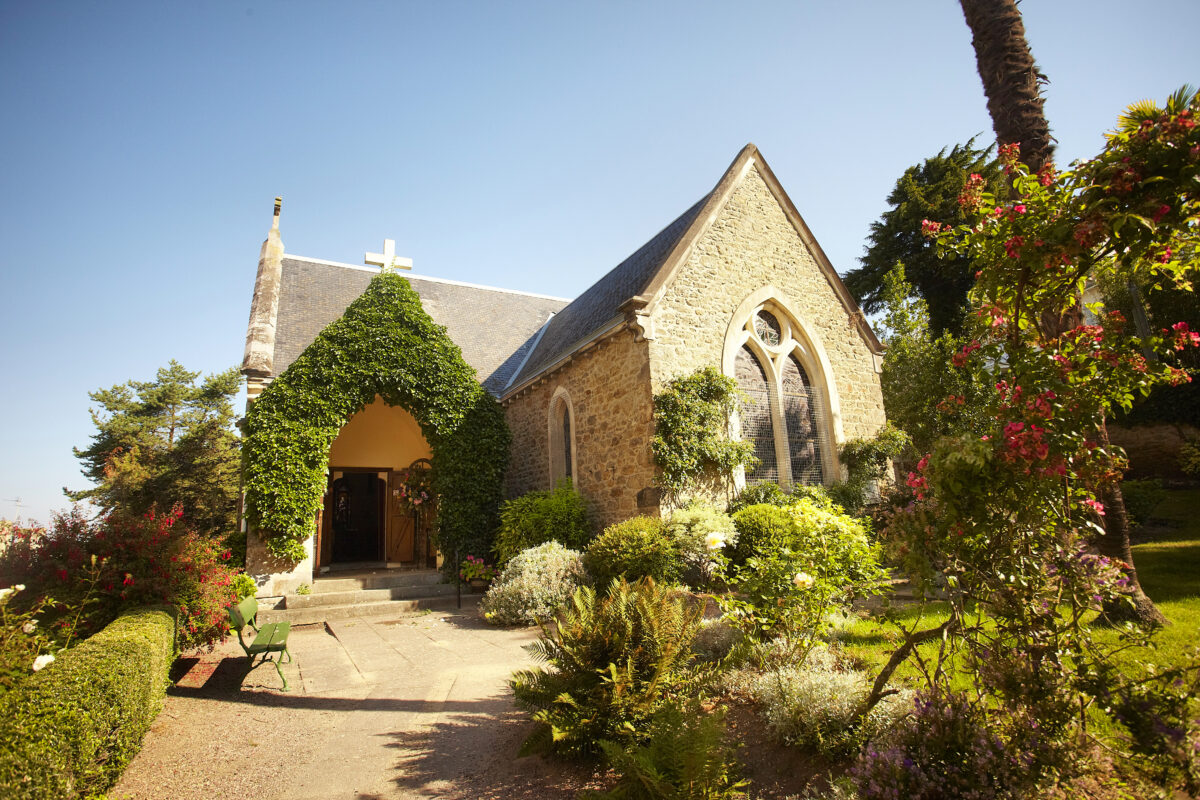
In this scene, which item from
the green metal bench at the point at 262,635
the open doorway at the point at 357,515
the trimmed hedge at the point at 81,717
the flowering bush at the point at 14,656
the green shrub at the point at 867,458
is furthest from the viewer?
the open doorway at the point at 357,515

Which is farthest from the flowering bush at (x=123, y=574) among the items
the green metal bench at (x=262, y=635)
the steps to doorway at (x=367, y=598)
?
the steps to doorway at (x=367, y=598)

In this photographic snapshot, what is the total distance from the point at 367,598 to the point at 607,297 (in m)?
8.42

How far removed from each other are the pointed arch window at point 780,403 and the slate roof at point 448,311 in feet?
24.0

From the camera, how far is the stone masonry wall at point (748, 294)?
420 inches

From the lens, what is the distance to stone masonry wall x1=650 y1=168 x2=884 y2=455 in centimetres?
1066

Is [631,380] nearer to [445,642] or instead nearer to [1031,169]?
[445,642]

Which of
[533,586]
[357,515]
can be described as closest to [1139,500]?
[533,586]

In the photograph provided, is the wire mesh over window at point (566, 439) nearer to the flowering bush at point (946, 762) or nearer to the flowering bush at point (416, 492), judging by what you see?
the flowering bush at point (416, 492)

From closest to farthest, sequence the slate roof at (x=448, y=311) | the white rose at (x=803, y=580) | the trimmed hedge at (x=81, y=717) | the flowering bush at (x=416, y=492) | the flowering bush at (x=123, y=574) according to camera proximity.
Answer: the trimmed hedge at (x=81, y=717) < the white rose at (x=803, y=580) < the flowering bush at (x=123, y=574) < the flowering bush at (x=416, y=492) < the slate roof at (x=448, y=311)

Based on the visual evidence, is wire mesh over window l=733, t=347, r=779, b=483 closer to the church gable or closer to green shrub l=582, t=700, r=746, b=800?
the church gable

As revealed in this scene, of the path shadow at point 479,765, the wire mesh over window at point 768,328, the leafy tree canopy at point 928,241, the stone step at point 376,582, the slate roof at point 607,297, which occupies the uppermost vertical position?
the leafy tree canopy at point 928,241

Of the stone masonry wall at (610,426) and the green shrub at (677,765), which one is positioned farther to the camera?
the stone masonry wall at (610,426)

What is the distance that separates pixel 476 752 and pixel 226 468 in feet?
83.5

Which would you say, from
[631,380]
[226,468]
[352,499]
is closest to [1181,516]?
[631,380]
